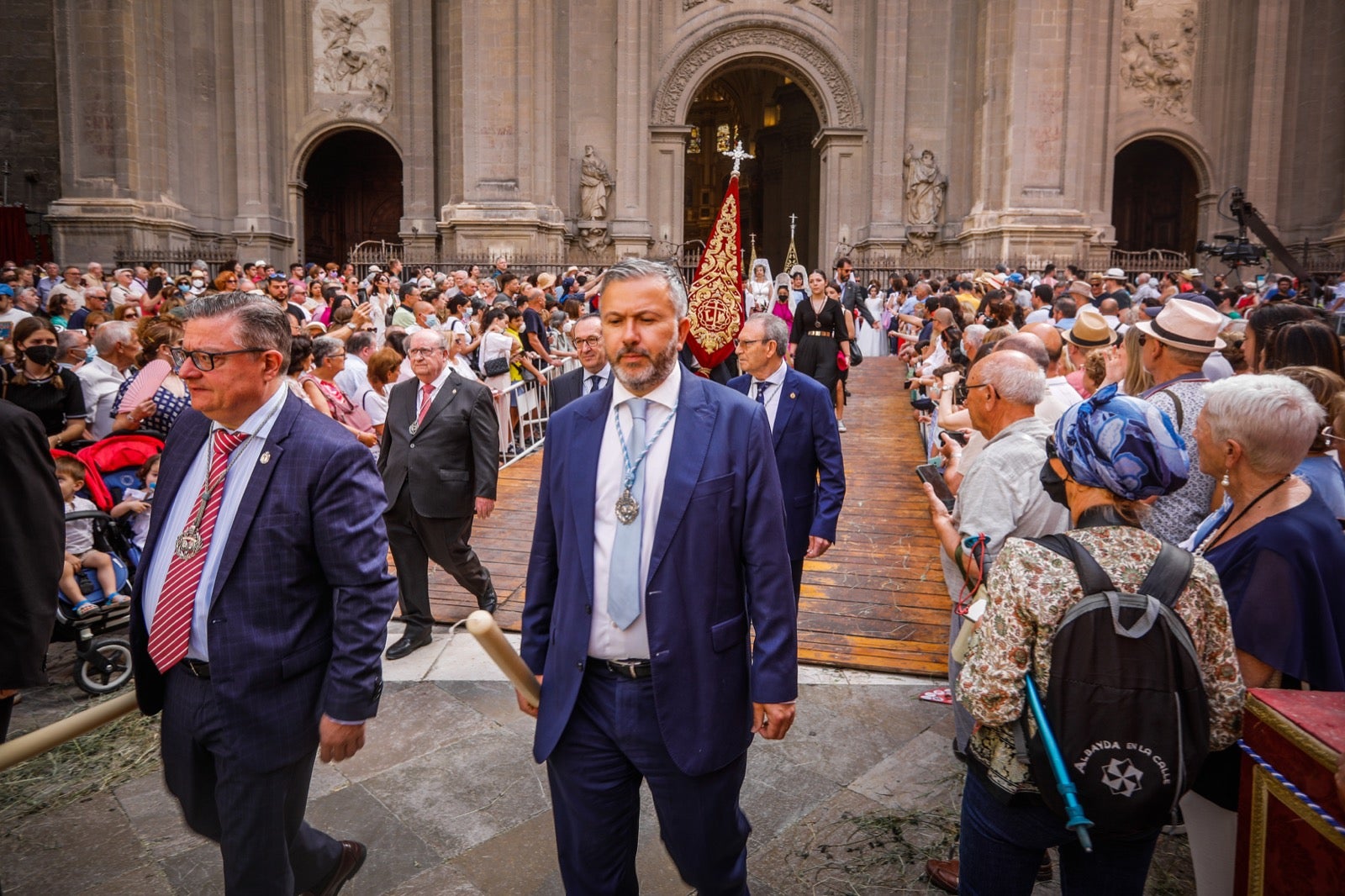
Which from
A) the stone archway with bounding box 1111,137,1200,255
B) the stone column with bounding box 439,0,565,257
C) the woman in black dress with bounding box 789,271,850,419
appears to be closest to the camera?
the woman in black dress with bounding box 789,271,850,419

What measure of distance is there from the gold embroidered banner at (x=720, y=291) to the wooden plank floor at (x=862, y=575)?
6.20 ft

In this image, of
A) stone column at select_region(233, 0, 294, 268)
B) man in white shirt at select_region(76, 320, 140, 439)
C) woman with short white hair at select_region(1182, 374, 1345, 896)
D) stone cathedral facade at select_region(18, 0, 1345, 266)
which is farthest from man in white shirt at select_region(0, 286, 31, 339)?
woman with short white hair at select_region(1182, 374, 1345, 896)

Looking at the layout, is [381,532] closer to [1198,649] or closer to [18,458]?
[18,458]

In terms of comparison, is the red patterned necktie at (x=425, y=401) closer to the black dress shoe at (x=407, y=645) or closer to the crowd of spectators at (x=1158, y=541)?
the black dress shoe at (x=407, y=645)

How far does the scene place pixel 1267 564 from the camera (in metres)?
2.52

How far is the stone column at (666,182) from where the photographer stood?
2395 cm

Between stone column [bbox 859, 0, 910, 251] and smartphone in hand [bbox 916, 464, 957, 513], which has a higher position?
stone column [bbox 859, 0, 910, 251]

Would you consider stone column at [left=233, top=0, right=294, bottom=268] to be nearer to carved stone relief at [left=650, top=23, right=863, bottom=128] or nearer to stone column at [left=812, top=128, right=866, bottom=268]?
carved stone relief at [left=650, top=23, right=863, bottom=128]

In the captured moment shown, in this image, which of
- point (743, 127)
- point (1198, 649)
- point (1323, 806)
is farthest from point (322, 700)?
point (743, 127)

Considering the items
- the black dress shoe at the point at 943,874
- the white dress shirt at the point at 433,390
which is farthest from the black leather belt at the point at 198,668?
the white dress shirt at the point at 433,390

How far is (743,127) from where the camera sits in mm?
35156

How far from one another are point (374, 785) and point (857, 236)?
22.1 m

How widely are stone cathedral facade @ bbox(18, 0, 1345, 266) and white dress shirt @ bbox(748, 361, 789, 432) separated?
17.2 m

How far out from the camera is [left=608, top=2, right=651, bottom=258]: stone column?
75.5 ft
